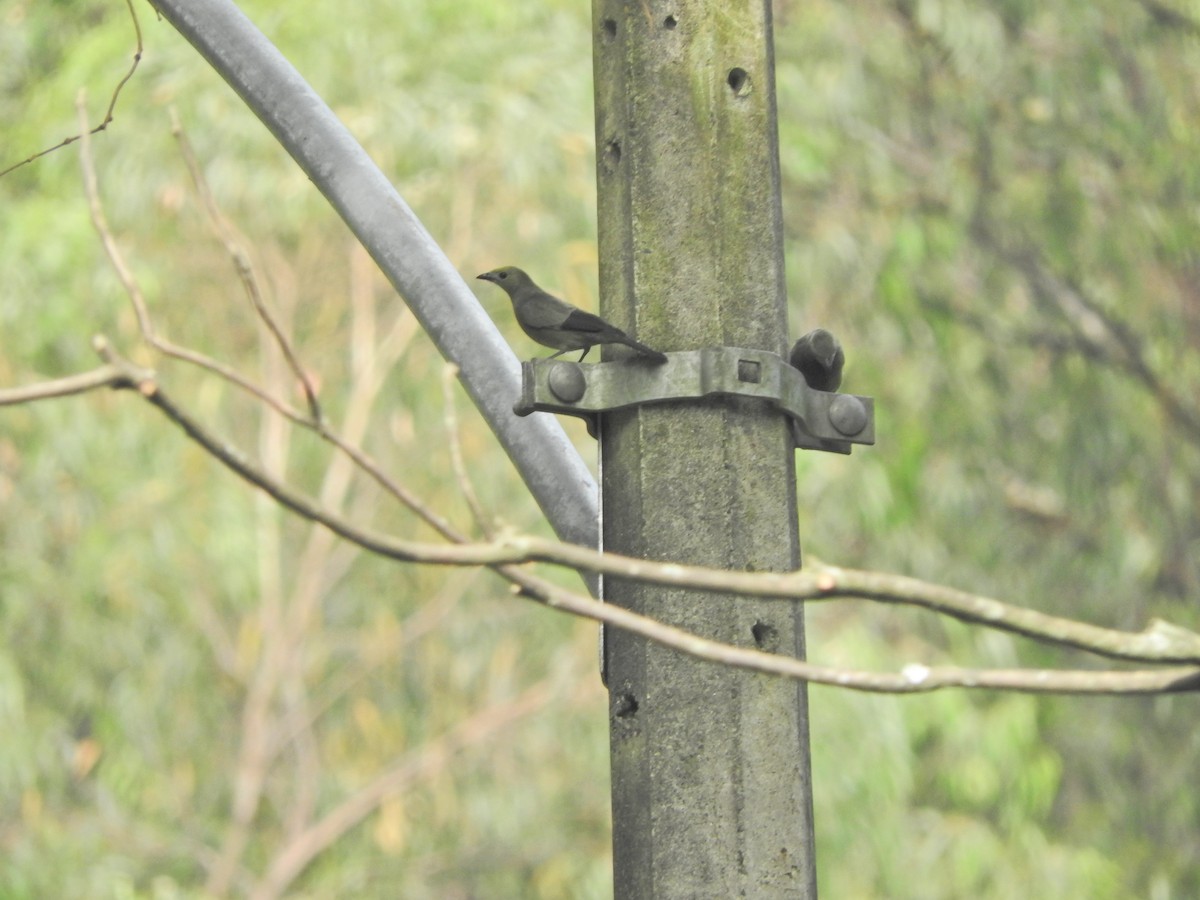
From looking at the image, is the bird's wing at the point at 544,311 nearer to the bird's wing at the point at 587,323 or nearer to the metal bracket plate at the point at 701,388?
the bird's wing at the point at 587,323

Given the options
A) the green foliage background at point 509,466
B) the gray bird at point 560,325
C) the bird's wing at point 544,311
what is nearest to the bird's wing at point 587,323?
the gray bird at point 560,325

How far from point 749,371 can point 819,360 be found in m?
0.23

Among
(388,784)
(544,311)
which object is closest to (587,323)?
(544,311)

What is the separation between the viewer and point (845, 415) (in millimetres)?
2811

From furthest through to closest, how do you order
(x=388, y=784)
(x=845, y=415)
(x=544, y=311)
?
(x=388, y=784)
(x=544, y=311)
(x=845, y=415)

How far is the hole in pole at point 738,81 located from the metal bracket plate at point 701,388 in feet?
1.33

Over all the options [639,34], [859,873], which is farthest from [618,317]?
[859,873]

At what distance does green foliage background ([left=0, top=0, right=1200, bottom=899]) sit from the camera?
1017 cm

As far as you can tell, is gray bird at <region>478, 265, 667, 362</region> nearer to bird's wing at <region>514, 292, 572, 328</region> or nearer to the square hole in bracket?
bird's wing at <region>514, 292, 572, 328</region>

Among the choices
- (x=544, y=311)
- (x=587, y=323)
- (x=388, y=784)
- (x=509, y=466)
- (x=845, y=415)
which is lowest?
(x=388, y=784)

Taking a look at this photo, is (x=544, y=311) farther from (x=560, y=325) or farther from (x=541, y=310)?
(x=560, y=325)

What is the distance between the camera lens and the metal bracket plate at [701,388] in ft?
8.67

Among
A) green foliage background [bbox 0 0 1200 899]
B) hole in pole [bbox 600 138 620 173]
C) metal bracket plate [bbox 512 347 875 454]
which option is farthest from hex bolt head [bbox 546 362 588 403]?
green foliage background [bbox 0 0 1200 899]

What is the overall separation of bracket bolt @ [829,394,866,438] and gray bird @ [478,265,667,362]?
29 centimetres
